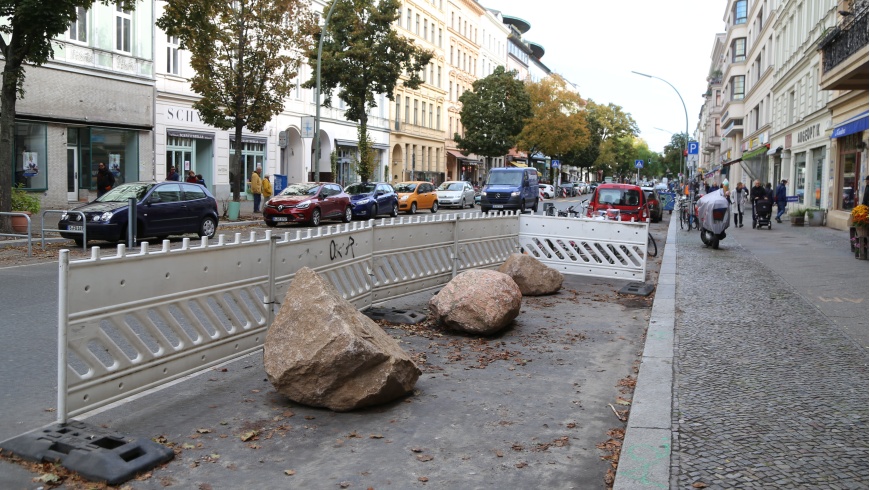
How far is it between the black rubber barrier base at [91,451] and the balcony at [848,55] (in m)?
19.1

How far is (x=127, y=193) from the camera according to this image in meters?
18.0

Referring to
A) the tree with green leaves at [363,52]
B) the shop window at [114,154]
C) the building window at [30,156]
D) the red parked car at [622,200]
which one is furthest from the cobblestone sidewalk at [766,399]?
the tree with green leaves at [363,52]

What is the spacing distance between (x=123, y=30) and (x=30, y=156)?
6.61 meters

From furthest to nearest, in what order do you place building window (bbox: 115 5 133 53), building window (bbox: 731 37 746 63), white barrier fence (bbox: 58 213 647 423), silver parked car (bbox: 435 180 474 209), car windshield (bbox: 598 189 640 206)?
building window (bbox: 731 37 746 63) → silver parked car (bbox: 435 180 474 209) → building window (bbox: 115 5 133 53) → car windshield (bbox: 598 189 640 206) → white barrier fence (bbox: 58 213 647 423)

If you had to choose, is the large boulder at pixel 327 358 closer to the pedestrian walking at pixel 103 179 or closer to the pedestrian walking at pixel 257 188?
the pedestrian walking at pixel 103 179

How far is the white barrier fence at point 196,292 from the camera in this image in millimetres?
4930

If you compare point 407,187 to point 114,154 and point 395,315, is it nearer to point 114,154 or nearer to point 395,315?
point 114,154

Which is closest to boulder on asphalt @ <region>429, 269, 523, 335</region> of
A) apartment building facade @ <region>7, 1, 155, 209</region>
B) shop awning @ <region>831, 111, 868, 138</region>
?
shop awning @ <region>831, 111, 868, 138</region>

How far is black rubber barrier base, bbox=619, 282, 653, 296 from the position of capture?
12.2m

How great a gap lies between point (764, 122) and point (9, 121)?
4157cm

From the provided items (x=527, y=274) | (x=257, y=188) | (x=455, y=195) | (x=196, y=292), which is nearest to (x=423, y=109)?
(x=455, y=195)

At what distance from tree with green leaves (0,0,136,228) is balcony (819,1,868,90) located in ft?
59.1

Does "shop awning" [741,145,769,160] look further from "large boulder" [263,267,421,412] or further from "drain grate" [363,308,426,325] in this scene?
"large boulder" [263,267,421,412]

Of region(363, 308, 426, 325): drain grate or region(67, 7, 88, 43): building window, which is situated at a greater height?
region(67, 7, 88, 43): building window
